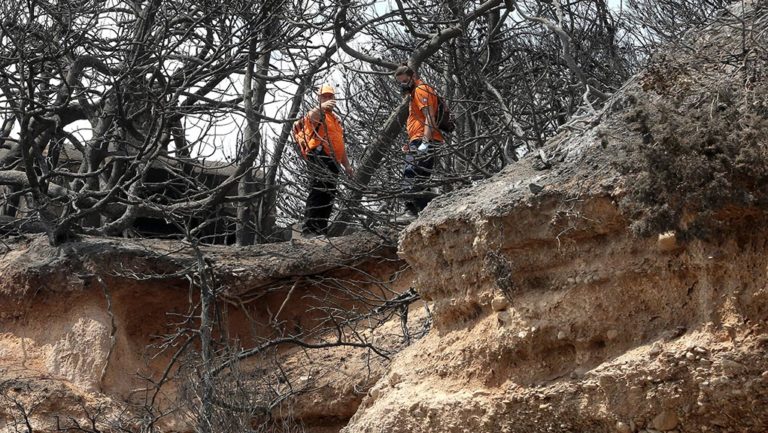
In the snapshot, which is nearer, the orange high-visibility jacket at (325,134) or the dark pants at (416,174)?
the dark pants at (416,174)

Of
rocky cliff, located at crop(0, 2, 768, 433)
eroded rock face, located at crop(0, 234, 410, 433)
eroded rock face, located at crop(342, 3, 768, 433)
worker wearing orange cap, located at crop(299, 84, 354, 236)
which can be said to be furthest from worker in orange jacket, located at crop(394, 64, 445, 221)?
eroded rock face, located at crop(342, 3, 768, 433)

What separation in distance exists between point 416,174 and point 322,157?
125cm

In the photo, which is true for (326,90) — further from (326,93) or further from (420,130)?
(420,130)

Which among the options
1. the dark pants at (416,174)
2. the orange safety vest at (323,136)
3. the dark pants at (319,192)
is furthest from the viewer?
the orange safety vest at (323,136)

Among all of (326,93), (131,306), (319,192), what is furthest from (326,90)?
(131,306)

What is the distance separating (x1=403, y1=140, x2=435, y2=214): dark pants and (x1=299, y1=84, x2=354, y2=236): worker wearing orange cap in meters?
0.65

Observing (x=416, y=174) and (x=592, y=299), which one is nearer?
(x=592, y=299)

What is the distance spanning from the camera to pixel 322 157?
38.1ft

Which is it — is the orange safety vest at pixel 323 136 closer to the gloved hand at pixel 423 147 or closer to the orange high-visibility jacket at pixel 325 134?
the orange high-visibility jacket at pixel 325 134

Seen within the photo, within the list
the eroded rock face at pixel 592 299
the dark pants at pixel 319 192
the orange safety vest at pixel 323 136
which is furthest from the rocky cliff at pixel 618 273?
the orange safety vest at pixel 323 136

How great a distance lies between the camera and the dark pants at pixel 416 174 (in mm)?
10609

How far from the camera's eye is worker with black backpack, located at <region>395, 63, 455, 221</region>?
10.7 metres

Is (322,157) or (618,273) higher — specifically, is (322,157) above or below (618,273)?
above

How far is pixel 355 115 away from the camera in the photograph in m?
13.6
